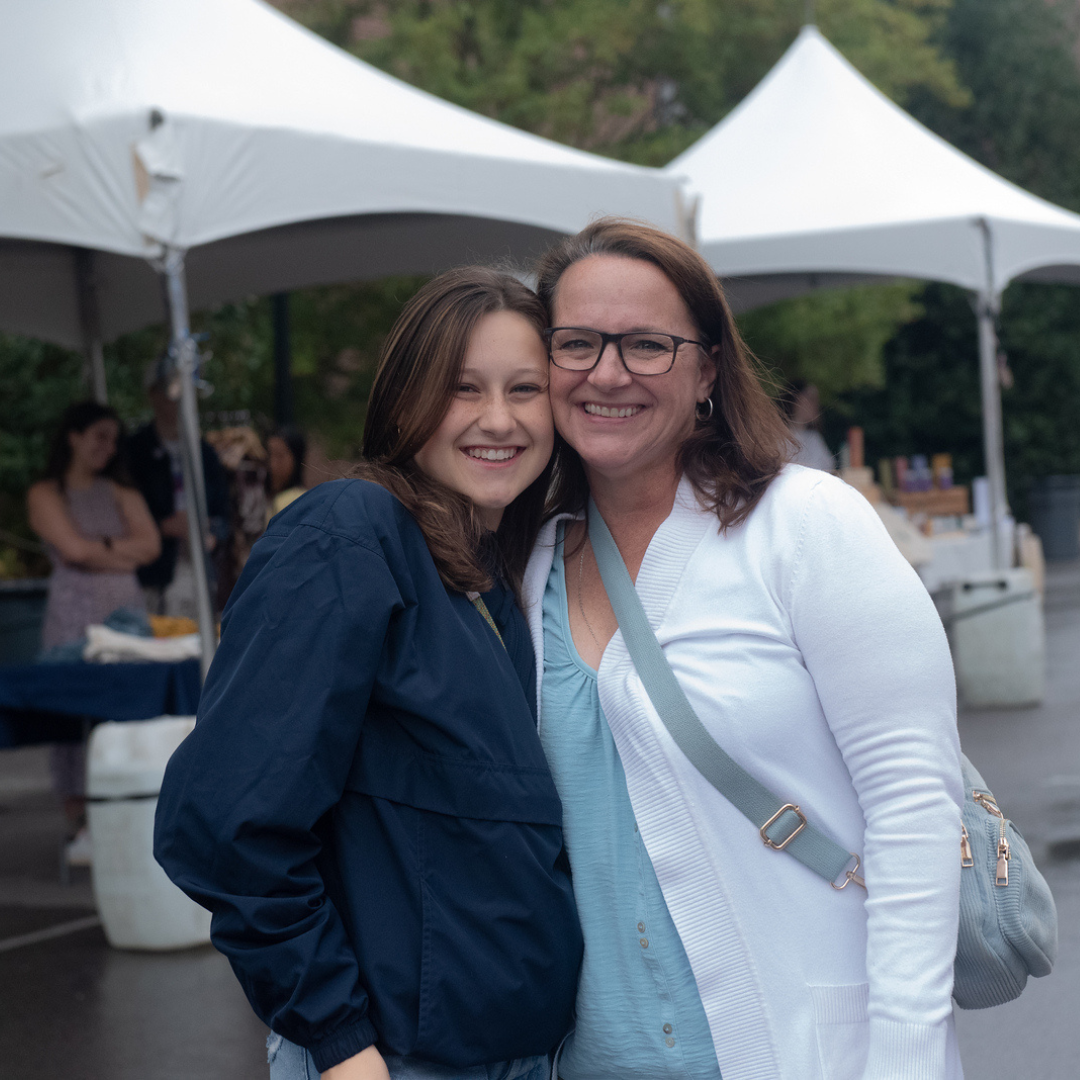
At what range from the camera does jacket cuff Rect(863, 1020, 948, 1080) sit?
5.53 ft

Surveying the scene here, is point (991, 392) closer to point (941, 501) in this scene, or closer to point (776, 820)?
point (941, 501)

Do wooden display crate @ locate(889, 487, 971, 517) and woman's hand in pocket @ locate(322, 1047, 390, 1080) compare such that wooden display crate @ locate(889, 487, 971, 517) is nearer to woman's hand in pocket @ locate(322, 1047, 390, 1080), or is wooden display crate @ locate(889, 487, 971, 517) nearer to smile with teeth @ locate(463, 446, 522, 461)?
smile with teeth @ locate(463, 446, 522, 461)

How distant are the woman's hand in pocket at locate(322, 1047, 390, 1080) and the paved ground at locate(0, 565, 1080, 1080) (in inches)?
97.3

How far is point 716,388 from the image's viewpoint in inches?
81.7

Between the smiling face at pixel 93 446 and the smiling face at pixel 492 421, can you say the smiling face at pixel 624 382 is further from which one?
the smiling face at pixel 93 446

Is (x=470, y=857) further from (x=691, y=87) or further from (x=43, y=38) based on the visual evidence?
(x=691, y=87)

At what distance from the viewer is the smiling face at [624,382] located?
1962mm

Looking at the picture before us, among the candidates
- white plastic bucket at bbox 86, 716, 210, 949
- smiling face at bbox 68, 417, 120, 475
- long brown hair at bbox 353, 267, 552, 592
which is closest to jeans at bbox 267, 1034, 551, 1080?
long brown hair at bbox 353, 267, 552, 592

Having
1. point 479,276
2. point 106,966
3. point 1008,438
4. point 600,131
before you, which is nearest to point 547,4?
point 600,131

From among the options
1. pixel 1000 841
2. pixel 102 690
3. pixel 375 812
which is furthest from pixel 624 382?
pixel 102 690

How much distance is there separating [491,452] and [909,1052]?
3.16ft

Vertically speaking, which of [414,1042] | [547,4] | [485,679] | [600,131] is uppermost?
[547,4]

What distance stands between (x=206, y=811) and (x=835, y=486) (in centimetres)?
90

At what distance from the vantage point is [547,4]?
15.3 metres
